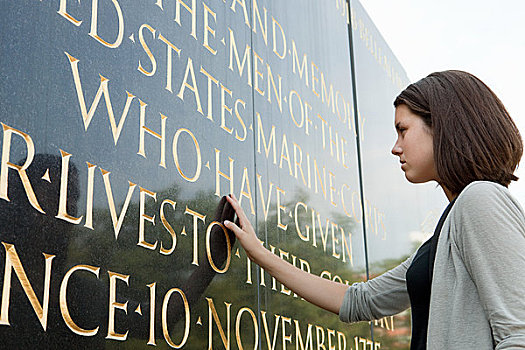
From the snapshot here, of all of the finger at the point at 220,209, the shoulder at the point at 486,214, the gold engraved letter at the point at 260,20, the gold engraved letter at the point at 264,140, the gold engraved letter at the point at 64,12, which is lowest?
the shoulder at the point at 486,214

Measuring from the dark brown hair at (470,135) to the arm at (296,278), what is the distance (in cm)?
65

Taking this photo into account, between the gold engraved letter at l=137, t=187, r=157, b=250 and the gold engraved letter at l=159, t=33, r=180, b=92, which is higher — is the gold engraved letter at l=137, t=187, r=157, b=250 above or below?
below

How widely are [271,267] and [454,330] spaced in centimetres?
87

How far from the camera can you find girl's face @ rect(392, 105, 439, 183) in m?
1.84

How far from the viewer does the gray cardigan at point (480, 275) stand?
1453 mm

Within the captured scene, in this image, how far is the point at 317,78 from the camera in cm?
354

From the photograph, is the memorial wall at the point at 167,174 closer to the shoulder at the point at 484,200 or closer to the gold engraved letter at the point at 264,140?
the gold engraved letter at the point at 264,140

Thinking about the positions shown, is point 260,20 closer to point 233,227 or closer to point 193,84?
point 193,84

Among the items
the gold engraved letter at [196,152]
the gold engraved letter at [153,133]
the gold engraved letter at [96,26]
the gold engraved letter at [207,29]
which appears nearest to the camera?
the gold engraved letter at [96,26]

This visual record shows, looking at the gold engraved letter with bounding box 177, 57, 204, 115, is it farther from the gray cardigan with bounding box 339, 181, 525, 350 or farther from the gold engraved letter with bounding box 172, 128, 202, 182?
the gray cardigan with bounding box 339, 181, 525, 350

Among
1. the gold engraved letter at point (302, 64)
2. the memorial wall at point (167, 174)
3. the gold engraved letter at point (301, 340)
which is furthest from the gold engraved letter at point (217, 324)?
the gold engraved letter at point (302, 64)

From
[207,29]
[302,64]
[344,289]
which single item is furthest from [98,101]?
[302,64]

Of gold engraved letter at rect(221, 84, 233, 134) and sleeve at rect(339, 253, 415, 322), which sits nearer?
sleeve at rect(339, 253, 415, 322)

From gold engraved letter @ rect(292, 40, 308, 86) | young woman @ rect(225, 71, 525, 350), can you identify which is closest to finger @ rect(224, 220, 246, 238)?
young woman @ rect(225, 71, 525, 350)
